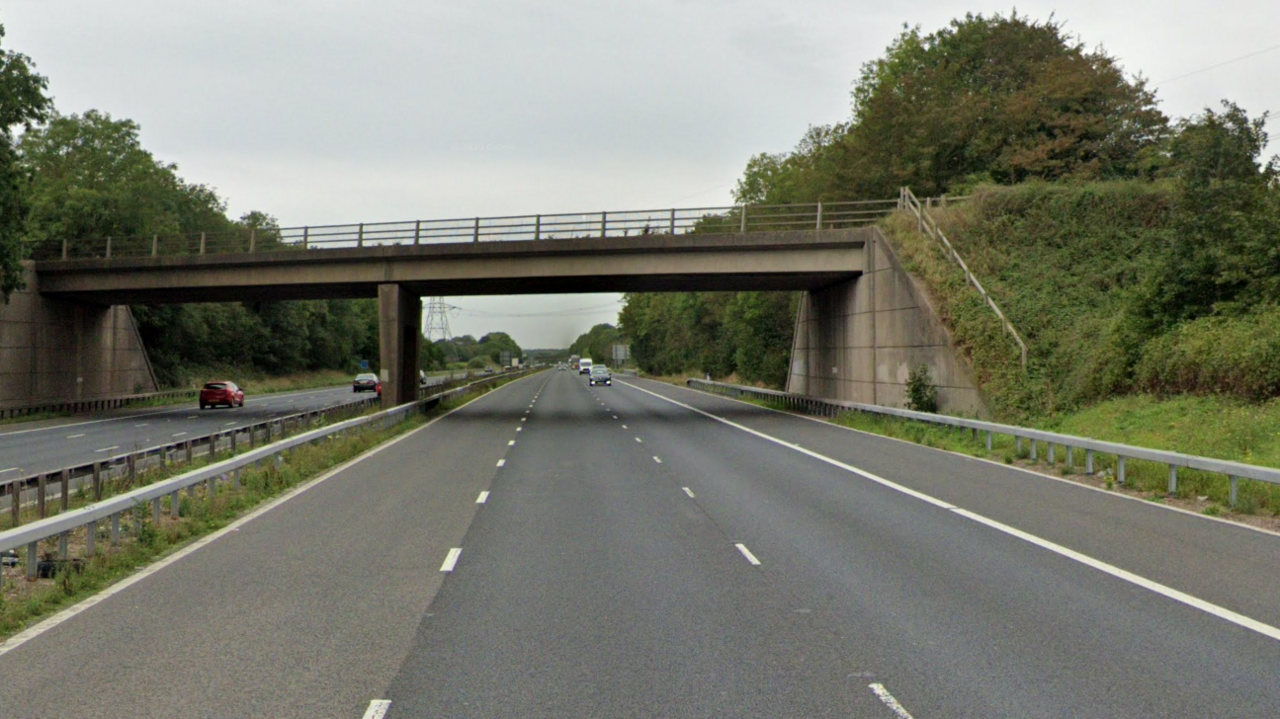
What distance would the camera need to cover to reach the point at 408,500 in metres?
15.7

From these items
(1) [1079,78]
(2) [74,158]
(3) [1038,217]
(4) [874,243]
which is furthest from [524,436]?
(2) [74,158]

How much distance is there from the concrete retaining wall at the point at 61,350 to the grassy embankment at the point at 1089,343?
33712 mm

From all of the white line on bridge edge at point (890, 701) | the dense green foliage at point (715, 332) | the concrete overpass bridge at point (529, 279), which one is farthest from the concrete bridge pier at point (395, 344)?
the white line on bridge edge at point (890, 701)

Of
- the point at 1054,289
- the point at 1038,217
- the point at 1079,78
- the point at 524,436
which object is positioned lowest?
the point at 524,436

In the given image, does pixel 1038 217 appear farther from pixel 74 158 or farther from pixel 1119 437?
pixel 74 158

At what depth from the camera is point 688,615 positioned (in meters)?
8.12

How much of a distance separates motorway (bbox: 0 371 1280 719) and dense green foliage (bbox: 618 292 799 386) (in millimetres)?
53835

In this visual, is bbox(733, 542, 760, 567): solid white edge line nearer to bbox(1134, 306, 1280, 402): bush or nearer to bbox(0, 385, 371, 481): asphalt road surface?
bbox(0, 385, 371, 481): asphalt road surface

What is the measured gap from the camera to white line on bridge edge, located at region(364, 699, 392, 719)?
5711mm

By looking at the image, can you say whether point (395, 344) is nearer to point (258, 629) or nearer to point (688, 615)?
point (258, 629)

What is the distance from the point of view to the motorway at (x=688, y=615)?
6.05m

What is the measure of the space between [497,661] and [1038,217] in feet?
104

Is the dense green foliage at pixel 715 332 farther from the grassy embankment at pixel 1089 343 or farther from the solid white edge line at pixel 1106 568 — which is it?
the solid white edge line at pixel 1106 568

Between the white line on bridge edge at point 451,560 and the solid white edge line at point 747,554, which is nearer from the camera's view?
the white line on bridge edge at point 451,560
